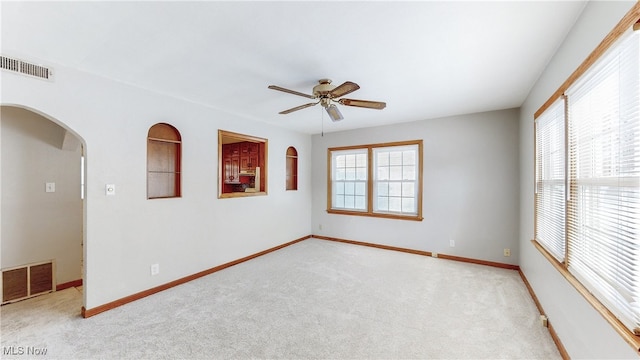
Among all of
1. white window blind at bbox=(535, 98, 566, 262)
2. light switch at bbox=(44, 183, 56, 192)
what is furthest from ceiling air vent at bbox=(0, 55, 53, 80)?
white window blind at bbox=(535, 98, 566, 262)

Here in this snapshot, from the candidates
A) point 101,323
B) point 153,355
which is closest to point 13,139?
point 101,323

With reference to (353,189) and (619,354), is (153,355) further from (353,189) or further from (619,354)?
(353,189)

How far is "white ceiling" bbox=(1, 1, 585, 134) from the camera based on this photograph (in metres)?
1.63

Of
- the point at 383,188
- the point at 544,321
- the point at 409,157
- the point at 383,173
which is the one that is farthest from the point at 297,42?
the point at 383,188

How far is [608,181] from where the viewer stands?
1426 mm

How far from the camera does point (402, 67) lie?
2463mm

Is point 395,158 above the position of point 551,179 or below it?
above

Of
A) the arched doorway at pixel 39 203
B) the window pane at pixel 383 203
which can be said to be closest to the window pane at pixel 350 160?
the window pane at pixel 383 203

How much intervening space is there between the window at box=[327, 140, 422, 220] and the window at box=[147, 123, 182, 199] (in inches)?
126

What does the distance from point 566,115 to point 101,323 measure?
4462 mm

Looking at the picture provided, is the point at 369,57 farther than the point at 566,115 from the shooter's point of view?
Yes

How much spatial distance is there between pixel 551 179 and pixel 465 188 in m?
1.91

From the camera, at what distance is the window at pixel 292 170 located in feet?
18.3

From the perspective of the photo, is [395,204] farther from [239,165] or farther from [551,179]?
[239,165]
